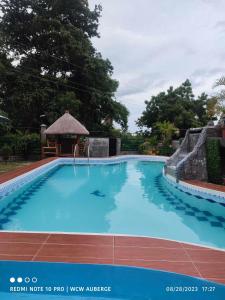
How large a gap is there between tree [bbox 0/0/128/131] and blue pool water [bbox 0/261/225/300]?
18.4m

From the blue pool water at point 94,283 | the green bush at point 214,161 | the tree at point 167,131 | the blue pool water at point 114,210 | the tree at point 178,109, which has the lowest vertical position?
the blue pool water at point 114,210

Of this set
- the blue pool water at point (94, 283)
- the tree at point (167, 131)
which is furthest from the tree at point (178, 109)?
the blue pool water at point (94, 283)

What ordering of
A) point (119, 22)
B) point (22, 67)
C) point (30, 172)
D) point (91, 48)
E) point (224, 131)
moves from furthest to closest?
point (91, 48)
point (22, 67)
point (119, 22)
point (30, 172)
point (224, 131)

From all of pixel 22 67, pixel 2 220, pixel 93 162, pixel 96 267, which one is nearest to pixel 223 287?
pixel 96 267

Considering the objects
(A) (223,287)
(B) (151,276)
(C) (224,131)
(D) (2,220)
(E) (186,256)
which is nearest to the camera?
(A) (223,287)

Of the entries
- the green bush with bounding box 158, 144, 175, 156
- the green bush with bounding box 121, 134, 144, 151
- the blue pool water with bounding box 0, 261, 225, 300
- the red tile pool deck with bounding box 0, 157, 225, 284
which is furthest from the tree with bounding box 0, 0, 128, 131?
the blue pool water with bounding box 0, 261, 225, 300

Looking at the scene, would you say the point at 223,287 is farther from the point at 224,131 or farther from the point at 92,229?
the point at 224,131

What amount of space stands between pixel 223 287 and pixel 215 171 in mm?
7197

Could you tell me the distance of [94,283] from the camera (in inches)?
128

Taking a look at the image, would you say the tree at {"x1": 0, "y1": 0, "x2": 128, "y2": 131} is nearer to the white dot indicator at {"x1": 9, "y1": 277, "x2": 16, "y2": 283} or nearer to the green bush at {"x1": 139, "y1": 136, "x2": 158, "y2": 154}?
the green bush at {"x1": 139, "y1": 136, "x2": 158, "y2": 154}

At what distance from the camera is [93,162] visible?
57.0 feet

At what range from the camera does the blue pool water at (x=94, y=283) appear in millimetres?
3111

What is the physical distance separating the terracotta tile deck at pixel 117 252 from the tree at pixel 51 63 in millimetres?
17603

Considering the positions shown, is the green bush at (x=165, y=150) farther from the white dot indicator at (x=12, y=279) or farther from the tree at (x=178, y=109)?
the white dot indicator at (x=12, y=279)
